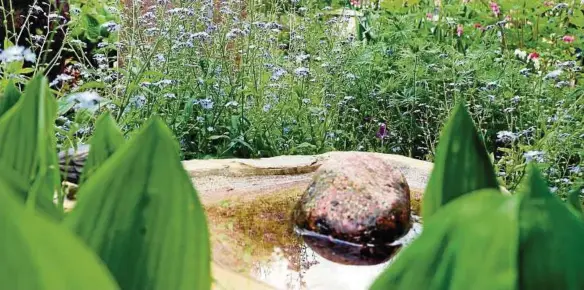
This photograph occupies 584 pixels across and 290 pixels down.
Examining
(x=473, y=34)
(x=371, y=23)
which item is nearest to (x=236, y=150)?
(x=371, y=23)

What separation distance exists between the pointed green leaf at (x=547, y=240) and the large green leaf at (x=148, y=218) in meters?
0.15

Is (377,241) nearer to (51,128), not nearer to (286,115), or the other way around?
(286,115)

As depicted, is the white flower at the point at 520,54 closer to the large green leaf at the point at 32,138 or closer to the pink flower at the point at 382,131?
the pink flower at the point at 382,131

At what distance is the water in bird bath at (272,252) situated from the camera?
8.82ft

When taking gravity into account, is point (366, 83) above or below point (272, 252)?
above

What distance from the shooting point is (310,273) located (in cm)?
275

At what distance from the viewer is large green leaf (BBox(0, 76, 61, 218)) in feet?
1.52

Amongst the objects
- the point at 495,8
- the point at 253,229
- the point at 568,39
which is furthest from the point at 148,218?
the point at 495,8

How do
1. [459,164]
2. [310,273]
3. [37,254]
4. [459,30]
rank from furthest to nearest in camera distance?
[459,30]
[310,273]
[459,164]
[37,254]

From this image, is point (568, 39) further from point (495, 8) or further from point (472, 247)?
point (472, 247)

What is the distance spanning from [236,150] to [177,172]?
152 inches

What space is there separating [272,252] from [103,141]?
2.39 metres

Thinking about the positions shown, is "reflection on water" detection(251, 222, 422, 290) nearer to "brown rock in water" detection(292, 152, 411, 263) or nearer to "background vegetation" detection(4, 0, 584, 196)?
"brown rock in water" detection(292, 152, 411, 263)

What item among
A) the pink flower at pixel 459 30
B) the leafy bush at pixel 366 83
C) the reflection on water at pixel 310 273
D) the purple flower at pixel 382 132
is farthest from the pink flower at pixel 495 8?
the reflection on water at pixel 310 273
